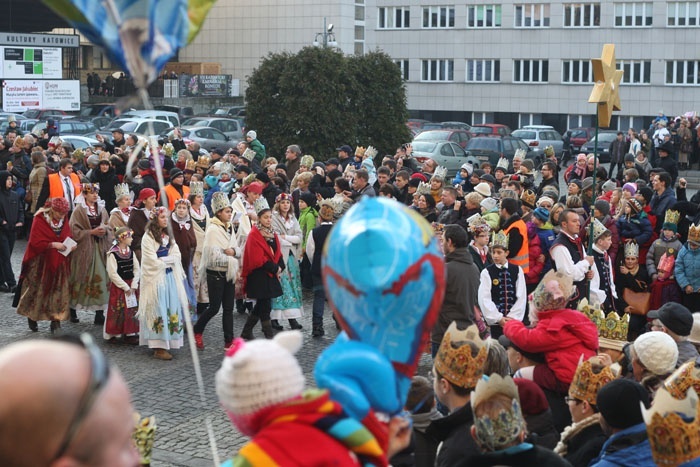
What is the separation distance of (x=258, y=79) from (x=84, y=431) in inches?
1011

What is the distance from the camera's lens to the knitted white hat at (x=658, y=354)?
649cm

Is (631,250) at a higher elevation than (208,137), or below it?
below

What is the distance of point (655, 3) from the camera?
52.2 metres

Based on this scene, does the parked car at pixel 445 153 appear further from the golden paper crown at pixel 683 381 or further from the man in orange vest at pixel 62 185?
the golden paper crown at pixel 683 381

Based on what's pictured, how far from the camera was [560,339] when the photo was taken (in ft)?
23.1

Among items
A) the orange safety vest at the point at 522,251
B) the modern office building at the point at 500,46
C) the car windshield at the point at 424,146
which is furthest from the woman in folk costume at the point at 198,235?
the modern office building at the point at 500,46

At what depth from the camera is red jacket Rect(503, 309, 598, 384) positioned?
697cm

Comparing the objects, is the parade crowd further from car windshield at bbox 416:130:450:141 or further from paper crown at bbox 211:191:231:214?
car windshield at bbox 416:130:450:141

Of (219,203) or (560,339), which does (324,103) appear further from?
(560,339)

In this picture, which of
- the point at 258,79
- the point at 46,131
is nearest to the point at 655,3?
the point at 258,79

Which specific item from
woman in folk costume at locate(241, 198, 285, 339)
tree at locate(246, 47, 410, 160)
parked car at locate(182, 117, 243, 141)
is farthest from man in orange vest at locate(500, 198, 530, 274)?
parked car at locate(182, 117, 243, 141)

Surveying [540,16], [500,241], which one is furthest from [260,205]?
[540,16]

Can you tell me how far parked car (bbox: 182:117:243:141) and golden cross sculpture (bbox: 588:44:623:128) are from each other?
86.9 ft

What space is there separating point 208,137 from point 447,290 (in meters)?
24.4
